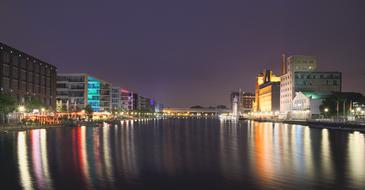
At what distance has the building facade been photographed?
105 m

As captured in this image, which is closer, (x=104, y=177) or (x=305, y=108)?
(x=104, y=177)

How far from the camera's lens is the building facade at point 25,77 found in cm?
10475

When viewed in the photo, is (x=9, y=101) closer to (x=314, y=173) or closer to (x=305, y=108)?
(x=314, y=173)

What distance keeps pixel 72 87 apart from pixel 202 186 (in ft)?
603

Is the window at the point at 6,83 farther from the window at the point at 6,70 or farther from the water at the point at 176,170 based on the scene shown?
the water at the point at 176,170

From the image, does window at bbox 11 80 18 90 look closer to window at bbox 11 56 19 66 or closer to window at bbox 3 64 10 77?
window at bbox 3 64 10 77

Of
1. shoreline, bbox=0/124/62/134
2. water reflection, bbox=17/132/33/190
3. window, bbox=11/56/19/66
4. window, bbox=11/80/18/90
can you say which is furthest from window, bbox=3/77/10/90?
water reflection, bbox=17/132/33/190

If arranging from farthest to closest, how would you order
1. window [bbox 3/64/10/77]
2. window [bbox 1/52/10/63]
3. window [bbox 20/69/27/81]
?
1. window [bbox 20/69/27/81]
2. window [bbox 3/64/10/77]
3. window [bbox 1/52/10/63]

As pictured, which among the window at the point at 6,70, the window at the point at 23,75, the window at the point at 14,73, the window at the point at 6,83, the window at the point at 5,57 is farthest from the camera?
the window at the point at 23,75

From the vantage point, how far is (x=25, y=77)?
119 meters

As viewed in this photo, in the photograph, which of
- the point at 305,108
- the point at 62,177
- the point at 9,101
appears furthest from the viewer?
the point at 305,108

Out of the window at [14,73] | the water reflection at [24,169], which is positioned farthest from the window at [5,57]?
the water reflection at [24,169]

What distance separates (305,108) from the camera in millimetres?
166375

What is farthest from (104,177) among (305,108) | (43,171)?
(305,108)
